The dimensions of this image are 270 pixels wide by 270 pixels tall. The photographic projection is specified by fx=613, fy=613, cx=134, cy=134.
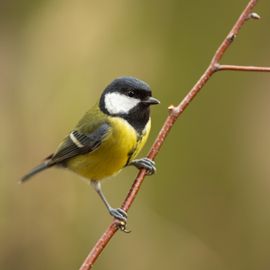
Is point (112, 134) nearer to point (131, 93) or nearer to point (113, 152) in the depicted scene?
point (113, 152)

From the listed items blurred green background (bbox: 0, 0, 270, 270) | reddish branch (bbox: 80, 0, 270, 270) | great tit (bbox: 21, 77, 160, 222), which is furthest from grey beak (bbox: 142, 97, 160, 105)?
blurred green background (bbox: 0, 0, 270, 270)

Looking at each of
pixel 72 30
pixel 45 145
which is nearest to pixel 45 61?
pixel 72 30

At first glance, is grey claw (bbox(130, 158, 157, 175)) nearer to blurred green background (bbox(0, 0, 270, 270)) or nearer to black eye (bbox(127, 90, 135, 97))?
black eye (bbox(127, 90, 135, 97))

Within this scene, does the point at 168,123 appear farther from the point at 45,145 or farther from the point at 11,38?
the point at 11,38

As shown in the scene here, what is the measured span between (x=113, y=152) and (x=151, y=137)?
1.34 metres

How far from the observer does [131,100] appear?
8.41 feet

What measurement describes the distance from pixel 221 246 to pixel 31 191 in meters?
1.25

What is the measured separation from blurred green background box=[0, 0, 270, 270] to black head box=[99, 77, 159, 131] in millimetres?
1172

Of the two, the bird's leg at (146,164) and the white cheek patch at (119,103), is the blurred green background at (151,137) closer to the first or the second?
the white cheek patch at (119,103)

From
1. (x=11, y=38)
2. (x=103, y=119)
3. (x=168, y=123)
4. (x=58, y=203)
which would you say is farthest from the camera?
(x=11, y=38)

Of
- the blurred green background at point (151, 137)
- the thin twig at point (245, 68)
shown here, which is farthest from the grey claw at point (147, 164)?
the blurred green background at point (151, 137)

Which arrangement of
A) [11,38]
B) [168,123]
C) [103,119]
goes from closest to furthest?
[168,123] → [103,119] → [11,38]

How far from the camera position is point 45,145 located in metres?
3.84

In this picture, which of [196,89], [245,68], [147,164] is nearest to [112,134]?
[147,164]
